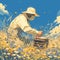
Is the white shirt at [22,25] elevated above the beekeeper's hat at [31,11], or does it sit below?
below

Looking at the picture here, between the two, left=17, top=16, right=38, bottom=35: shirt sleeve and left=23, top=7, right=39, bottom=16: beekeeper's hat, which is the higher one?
left=23, top=7, right=39, bottom=16: beekeeper's hat

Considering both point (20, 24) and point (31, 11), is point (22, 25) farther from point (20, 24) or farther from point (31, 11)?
point (31, 11)

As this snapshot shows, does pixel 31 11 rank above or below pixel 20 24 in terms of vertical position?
above

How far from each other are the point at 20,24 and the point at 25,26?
0.07m

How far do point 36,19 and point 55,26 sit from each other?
184 millimetres

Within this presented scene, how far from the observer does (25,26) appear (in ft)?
15.6

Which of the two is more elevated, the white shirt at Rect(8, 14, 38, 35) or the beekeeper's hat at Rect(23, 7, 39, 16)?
the beekeeper's hat at Rect(23, 7, 39, 16)

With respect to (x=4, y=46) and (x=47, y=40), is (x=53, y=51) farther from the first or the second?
(x=4, y=46)

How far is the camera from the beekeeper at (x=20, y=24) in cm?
478

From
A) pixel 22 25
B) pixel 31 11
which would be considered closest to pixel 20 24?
pixel 22 25

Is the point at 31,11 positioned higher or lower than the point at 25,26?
higher

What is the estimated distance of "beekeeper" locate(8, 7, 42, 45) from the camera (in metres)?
4.78

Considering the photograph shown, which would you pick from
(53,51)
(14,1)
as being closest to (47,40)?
(53,51)

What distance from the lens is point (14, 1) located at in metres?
4.94
